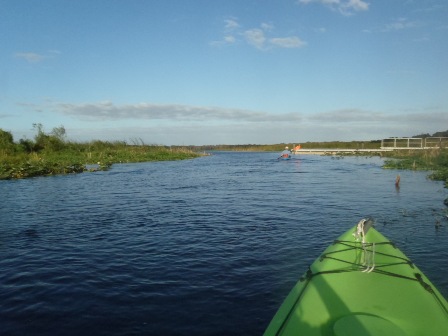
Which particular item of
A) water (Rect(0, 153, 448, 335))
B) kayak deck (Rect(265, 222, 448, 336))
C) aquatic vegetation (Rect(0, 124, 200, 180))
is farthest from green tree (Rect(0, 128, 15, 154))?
kayak deck (Rect(265, 222, 448, 336))

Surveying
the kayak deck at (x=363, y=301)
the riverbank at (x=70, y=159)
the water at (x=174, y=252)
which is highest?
the riverbank at (x=70, y=159)

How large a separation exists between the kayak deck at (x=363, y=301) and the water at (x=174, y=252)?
1455mm

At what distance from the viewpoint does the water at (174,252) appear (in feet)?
22.9

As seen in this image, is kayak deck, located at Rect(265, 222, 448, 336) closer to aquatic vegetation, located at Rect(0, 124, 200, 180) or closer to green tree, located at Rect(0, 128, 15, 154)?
aquatic vegetation, located at Rect(0, 124, 200, 180)

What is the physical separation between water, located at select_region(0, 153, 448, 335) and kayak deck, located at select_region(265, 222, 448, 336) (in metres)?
1.45

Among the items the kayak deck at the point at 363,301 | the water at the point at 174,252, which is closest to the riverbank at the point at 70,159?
the water at the point at 174,252

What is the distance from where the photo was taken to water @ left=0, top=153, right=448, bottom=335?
6973 mm

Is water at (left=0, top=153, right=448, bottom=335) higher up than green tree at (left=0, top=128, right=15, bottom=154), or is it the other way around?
green tree at (left=0, top=128, right=15, bottom=154)

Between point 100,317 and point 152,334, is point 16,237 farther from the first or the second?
point 152,334

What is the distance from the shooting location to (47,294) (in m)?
8.00

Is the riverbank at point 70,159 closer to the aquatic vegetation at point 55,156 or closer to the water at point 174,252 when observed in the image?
the aquatic vegetation at point 55,156

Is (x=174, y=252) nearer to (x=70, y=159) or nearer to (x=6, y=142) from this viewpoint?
(x=70, y=159)

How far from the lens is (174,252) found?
35.5 ft

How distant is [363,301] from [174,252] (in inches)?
259
